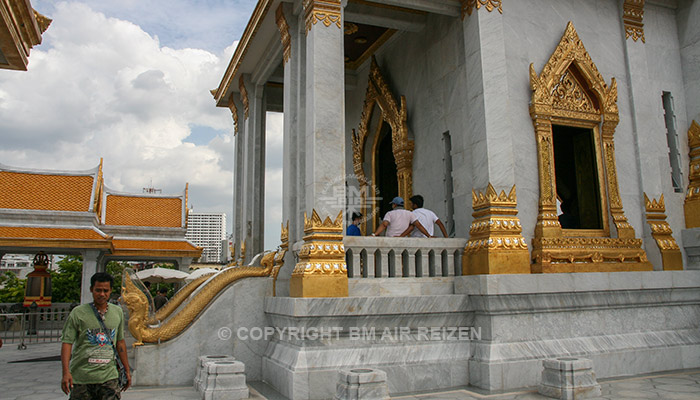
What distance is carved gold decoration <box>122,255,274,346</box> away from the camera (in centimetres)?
722

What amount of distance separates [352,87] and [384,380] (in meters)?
8.41

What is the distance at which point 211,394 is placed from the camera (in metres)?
6.11

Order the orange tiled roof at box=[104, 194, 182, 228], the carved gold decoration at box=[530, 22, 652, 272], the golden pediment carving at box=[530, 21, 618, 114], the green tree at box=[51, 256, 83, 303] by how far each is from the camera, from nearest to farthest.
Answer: the carved gold decoration at box=[530, 22, 652, 272]
the golden pediment carving at box=[530, 21, 618, 114]
the orange tiled roof at box=[104, 194, 182, 228]
the green tree at box=[51, 256, 83, 303]

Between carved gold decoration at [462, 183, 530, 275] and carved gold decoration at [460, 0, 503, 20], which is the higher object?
carved gold decoration at [460, 0, 503, 20]

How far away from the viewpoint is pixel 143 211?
80.7 feet

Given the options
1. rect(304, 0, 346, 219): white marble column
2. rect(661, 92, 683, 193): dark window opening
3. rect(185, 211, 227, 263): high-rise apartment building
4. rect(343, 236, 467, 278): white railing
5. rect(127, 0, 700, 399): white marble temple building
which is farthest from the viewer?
rect(185, 211, 227, 263): high-rise apartment building

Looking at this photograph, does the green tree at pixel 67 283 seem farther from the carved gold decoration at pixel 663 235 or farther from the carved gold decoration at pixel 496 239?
the carved gold decoration at pixel 663 235

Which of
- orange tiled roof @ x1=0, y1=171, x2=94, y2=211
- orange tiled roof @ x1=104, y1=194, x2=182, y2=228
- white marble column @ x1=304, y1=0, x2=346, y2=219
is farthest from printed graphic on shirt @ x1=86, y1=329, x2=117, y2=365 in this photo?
orange tiled roof @ x1=104, y1=194, x2=182, y2=228

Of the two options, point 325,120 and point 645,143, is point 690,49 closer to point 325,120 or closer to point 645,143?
point 645,143

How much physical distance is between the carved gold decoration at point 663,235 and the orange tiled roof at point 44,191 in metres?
17.8

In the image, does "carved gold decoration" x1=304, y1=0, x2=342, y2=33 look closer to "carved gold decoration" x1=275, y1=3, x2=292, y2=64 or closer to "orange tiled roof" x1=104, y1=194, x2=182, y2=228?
"carved gold decoration" x1=275, y1=3, x2=292, y2=64

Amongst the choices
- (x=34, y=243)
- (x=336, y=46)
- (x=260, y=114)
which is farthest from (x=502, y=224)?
(x=34, y=243)

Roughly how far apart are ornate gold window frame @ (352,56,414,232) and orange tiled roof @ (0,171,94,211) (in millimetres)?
12417

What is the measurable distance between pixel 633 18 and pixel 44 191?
19.3 metres
